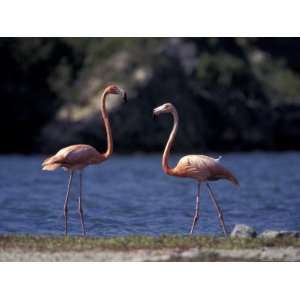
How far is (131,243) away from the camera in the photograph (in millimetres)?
11008

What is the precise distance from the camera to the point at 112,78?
108ft

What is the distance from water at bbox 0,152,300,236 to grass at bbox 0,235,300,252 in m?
2.02

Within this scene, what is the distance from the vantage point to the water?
14.8 m

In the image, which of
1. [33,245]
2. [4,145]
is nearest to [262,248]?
[33,245]

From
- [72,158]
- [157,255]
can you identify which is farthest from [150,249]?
[72,158]

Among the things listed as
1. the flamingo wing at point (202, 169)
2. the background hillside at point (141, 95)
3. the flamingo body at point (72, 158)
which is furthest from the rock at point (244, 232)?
the background hillside at point (141, 95)

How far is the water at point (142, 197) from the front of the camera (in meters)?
14.8

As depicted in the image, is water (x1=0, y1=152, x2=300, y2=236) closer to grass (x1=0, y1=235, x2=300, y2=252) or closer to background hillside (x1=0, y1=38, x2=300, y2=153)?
background hillside (x1=0, y1=38, x2=300, y2=153)

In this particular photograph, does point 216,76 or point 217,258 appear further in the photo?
point 216,76

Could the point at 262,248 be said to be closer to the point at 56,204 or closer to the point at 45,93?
the point at 56,204

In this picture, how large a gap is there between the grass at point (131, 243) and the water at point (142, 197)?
2023 millimetres

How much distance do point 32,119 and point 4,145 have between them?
1592 millimetres

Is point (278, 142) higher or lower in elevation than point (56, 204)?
higher
